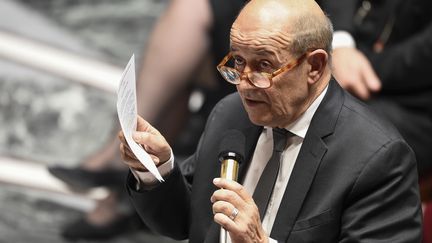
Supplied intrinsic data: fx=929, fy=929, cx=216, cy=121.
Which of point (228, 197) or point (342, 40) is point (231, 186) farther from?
point (342, 40)

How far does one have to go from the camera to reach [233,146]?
154 cm

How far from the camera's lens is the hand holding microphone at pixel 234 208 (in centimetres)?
141

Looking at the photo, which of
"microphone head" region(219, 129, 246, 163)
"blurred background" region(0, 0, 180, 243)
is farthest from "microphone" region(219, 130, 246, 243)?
"blurred background" region(0, 0, 180, 243)

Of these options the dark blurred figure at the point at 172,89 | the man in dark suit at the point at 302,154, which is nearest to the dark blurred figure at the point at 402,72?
the dark blurred figure at the point at 172,89

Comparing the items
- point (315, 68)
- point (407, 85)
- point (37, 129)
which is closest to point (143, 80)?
point (37, 129)

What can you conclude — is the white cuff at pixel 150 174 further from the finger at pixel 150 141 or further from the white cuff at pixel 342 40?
the white cuff at pixel 342 40

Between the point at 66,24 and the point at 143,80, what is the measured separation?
3.23 feet

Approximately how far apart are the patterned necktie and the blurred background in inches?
56.8

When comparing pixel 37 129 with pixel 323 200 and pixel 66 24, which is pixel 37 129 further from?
pixel 323 200

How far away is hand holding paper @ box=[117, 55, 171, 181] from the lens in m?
1.49

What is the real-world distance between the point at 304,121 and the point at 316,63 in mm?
123

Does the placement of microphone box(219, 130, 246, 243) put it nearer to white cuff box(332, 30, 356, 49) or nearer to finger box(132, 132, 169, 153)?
finger box(132, 132, 169, 153)

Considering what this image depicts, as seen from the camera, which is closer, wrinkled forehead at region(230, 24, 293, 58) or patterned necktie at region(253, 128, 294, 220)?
wrinkled forehead at region(230, 24, 293, 58)

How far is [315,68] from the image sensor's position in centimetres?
154
